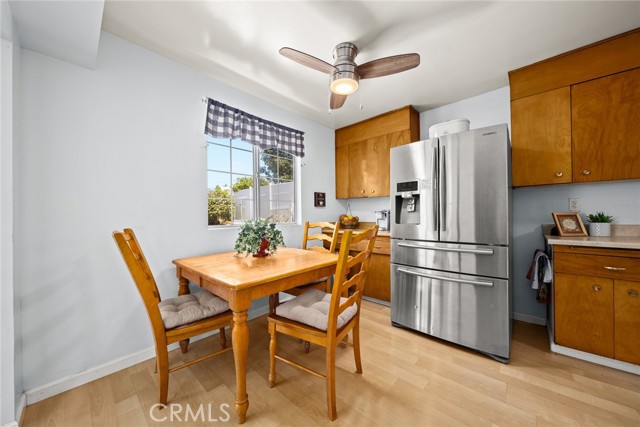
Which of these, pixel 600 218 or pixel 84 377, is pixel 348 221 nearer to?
pixel 600 218

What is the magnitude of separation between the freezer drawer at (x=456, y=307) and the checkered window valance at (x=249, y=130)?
6.62 feet

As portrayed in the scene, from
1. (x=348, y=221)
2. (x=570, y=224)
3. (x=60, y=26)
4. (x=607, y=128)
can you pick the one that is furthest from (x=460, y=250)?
(x=60, y=26)

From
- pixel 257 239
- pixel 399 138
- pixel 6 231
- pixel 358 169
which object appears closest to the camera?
pixel 6 231

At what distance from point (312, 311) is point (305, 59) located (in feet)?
5.53

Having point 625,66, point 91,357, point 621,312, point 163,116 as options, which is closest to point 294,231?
point 163,116

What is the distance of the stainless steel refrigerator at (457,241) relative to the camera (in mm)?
1863

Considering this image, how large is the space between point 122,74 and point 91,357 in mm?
2116

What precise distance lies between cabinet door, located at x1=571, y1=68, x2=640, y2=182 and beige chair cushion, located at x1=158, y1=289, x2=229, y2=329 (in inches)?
121

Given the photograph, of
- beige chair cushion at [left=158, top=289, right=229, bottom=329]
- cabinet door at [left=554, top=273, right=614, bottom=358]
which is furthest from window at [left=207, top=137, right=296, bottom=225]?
cabinet door at [left=554, top=273, right=614, bottom=358]

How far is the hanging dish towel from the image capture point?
2057 millimetres

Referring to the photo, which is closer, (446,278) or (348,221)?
(446,278)

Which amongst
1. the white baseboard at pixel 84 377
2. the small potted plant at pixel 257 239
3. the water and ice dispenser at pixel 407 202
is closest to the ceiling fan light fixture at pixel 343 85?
the water and ice dispenser at pixel 407 202

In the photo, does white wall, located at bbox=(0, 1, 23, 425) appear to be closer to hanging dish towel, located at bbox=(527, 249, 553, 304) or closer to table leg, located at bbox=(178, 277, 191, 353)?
table leg, located at bbox=(178, 277, 191, 353)

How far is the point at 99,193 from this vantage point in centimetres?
173
